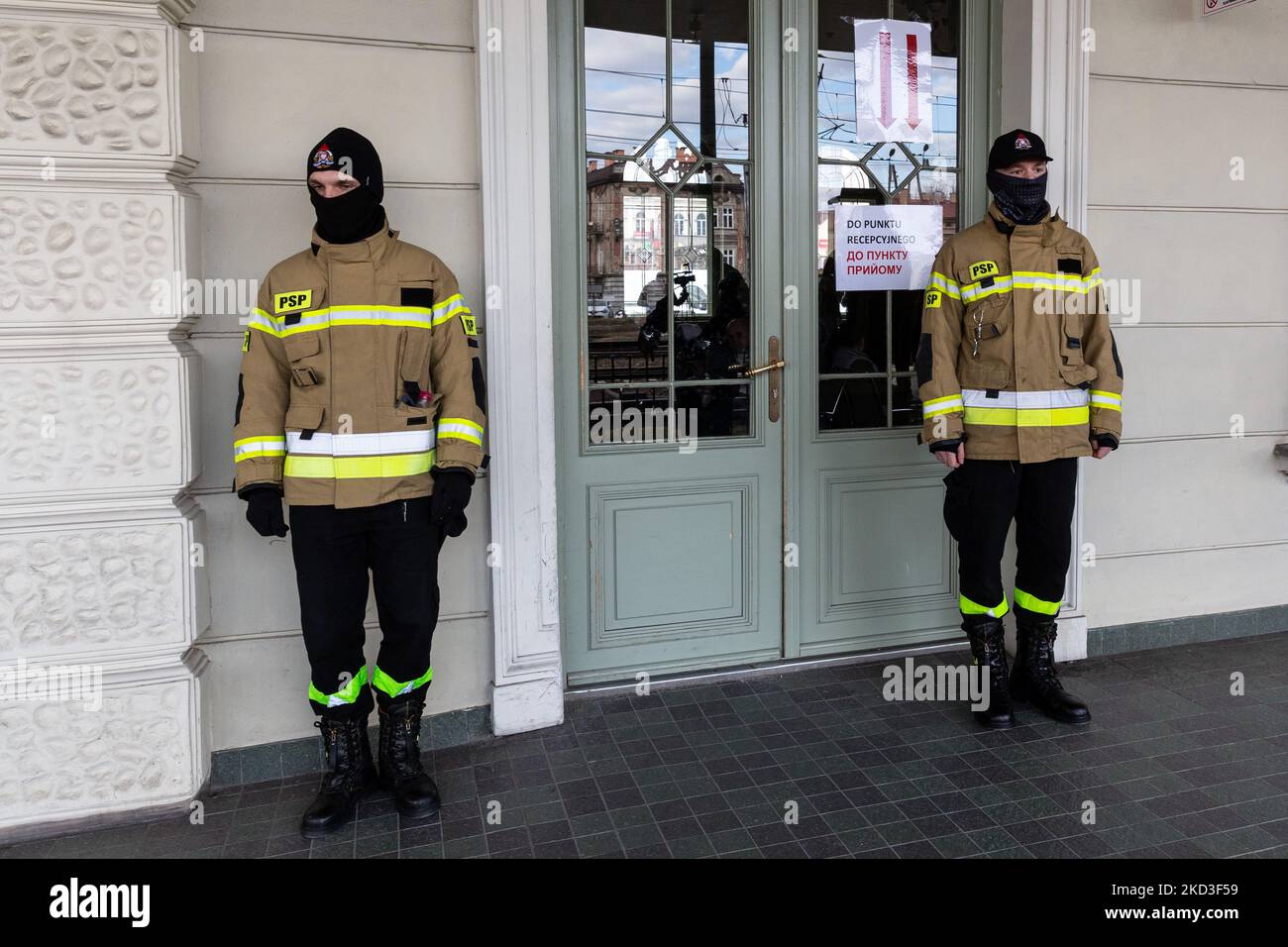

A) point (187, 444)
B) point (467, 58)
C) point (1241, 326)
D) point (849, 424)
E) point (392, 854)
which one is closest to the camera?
point (392, 854)

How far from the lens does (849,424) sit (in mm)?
4262

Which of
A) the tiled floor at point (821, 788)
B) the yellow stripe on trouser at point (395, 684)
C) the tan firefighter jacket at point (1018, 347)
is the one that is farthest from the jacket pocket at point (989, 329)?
the yellow stripe on trouser at point (395, 684)

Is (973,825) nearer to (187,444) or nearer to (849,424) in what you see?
(849,424)

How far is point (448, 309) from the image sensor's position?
10.1ft

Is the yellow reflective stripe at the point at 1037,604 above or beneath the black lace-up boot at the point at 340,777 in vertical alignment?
above

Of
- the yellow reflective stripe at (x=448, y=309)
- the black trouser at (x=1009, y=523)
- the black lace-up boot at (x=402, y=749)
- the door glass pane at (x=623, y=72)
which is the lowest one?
the black lace-up boot at (x=402, y=749)

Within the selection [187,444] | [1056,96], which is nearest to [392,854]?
[187,444]

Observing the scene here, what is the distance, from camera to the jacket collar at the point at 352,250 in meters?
2.98

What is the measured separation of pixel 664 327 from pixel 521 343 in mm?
675

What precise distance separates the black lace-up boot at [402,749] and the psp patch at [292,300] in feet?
4.11

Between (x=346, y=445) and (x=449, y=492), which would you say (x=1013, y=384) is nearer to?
(x=449, y=492)

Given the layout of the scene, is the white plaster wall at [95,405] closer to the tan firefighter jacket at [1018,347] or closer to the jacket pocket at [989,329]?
the tan firefighter jacket at [1018,347]

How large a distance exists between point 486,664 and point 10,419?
169 cm

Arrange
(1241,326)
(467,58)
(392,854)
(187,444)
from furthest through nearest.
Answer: (1241,326), (467,58), (187,444), (392,854)
